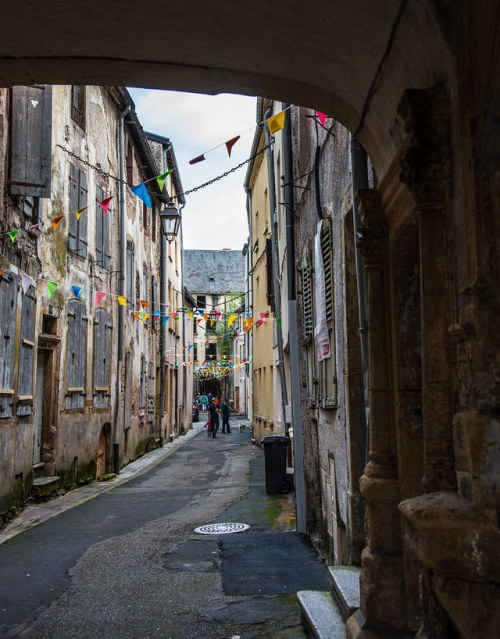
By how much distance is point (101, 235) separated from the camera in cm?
1459

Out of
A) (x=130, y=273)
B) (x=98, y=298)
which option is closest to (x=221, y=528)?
(x=98, y=298)

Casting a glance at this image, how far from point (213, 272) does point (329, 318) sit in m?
56.9

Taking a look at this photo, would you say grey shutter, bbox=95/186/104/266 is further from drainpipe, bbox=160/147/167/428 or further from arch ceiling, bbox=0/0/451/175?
arch ceiling, bbox=0/0/451/175

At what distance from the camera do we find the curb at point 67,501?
8812 mm

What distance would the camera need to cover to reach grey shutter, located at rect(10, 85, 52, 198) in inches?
370

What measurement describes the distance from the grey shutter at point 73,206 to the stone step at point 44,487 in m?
4.02

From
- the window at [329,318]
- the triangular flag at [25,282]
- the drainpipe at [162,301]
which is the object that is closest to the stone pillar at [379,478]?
the window at [329,318]

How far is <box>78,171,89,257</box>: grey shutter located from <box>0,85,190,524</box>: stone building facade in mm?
38

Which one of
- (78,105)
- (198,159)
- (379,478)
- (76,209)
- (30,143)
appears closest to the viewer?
(379,478)

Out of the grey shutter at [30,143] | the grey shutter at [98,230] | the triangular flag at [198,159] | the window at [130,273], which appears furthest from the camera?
the window at [130,273]

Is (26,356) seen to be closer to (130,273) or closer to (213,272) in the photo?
(130,273)

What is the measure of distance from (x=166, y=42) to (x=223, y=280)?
194 ft

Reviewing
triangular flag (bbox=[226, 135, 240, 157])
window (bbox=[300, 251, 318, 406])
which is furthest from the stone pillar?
window (bbox=[300, 251, 318, 406])

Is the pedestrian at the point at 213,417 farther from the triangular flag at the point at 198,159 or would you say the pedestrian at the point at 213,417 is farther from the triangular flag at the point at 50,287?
the triangular flag at the point at 198,159
